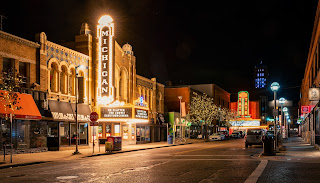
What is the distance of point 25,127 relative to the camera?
25625 mm

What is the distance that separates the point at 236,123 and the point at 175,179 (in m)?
89.3

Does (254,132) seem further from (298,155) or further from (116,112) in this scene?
(116,112)

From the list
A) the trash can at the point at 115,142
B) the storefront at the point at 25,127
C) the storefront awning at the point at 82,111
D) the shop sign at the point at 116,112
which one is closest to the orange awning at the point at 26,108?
the storefront at the point at 25,127

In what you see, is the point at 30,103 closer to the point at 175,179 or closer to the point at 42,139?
the point at 42,139

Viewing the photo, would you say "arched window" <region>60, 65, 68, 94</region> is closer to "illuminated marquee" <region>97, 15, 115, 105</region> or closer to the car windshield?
"illuminated marquee" <region>97, 15, 115, 105</region>

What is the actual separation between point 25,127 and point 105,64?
10.4m

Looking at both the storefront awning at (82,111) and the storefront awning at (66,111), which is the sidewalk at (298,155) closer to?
the storefront awning at (66,111)

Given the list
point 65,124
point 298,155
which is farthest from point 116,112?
point 298,155

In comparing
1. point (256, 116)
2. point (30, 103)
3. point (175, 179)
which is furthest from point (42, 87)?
point (256, 116)

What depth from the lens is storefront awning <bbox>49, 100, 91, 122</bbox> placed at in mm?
27859

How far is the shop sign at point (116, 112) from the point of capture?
35438mm

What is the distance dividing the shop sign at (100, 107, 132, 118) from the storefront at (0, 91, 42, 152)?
28.8 feet

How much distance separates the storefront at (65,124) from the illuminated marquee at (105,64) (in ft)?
7.10

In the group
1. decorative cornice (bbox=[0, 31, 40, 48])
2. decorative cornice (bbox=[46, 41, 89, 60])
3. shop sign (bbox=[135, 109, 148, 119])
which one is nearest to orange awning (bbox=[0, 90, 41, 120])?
decorative cornice (bbox=[0, 31, 40, 48])
